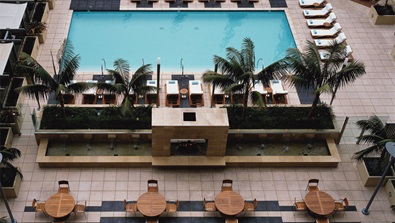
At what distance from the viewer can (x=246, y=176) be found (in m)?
23.3

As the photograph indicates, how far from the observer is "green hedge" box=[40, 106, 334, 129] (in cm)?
2389

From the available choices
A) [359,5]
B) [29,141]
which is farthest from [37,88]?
[359,5]

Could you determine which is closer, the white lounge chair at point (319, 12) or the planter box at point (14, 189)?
the planter box at point (14, 189)

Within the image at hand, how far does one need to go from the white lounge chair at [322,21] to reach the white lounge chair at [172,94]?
33.2ft

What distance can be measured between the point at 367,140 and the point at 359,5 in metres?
14.3

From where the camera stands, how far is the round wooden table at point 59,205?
20.8 meters

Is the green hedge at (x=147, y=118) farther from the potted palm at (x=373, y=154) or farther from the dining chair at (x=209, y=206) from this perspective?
the dining chair at (x=209, y=206)

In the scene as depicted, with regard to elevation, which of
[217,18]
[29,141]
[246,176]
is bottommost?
[246,176]

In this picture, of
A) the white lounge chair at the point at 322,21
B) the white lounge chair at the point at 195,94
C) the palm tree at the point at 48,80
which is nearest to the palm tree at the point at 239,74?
the white lounge chair at the point at 195,94

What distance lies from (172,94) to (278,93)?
17.9 ft

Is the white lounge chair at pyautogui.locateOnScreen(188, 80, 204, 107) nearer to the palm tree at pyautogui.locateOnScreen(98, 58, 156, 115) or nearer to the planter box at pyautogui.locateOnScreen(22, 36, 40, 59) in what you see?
the palm tree at pyautogui.locateOnScreen(98, 58, 156, 115)

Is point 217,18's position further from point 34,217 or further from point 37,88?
point 34,217

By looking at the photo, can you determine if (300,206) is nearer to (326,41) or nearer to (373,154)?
(373,154)

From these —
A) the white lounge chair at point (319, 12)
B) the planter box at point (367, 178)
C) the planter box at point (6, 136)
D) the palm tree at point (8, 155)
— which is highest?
the white lounge chair at point (319, 12)
